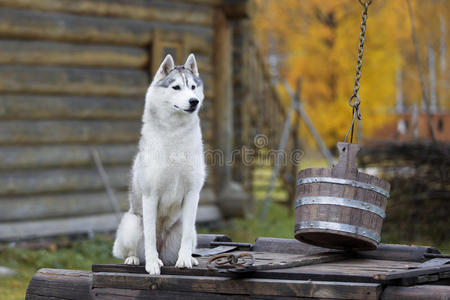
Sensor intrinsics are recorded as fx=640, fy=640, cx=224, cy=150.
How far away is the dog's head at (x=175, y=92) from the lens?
407 cm

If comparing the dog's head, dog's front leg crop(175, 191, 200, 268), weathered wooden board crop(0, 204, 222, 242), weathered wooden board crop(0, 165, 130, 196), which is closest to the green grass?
weathered wooden board crop(0, 204, 222, 242)

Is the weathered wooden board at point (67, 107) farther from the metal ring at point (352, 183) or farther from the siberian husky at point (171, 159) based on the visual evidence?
the metal ring at point (352, 183)

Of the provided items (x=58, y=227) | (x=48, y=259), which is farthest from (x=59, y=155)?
(x=48, y=259)

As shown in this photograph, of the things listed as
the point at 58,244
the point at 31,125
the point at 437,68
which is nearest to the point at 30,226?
the point at 58,244

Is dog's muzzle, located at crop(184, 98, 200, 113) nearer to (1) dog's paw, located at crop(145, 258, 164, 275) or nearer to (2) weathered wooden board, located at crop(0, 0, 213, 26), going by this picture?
(1) dog's paw, located at crop(145, 258, 164, 275)

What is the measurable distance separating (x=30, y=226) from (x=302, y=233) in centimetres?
507

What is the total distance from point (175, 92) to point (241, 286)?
129 cm

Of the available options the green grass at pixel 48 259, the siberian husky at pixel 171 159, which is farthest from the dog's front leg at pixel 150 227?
the green grass at pixel 48 259

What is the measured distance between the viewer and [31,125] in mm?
8500

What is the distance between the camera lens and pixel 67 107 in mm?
8797

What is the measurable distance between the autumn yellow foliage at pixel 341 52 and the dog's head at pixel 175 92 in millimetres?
16768

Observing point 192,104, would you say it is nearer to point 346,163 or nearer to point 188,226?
point 188,226

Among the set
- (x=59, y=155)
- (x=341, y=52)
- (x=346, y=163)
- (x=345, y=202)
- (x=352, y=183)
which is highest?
(x=341, y=52)

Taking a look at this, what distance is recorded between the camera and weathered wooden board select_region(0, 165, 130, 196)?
823 centimetres
